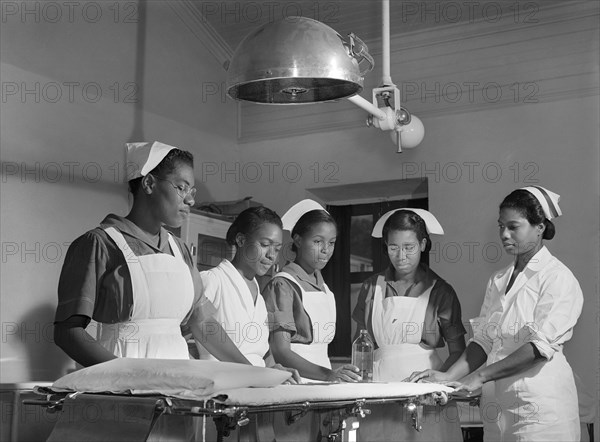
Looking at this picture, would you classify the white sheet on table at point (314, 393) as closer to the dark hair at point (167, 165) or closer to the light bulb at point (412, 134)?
the dark hair at point (167, 165)

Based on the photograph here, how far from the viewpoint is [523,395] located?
3.08 meters

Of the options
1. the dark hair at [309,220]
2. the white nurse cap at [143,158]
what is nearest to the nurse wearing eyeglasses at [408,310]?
the dark hair at [309,220]

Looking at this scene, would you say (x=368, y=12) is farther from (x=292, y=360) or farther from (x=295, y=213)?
(x=292, y=360)

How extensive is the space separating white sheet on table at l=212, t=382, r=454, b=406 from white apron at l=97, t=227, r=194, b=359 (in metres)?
0.50

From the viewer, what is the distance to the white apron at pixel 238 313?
9.90 ft

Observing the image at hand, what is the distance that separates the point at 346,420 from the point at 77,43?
3341mm

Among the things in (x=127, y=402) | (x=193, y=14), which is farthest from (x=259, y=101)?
(x=193, y=14)

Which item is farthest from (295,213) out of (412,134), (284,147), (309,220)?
(284,147)

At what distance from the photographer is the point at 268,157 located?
6051mm

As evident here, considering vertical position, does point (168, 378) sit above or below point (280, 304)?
below

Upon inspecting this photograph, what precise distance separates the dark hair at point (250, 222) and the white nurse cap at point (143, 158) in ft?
2.50

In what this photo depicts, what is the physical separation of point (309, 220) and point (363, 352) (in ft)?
1.90

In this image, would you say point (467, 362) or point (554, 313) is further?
point (467, 362)

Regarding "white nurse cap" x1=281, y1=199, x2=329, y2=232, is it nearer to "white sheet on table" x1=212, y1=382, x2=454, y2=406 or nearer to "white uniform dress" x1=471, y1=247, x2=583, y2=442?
"white uniform dress" x1=471, y1=247, x2=583, y2=442
